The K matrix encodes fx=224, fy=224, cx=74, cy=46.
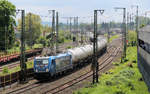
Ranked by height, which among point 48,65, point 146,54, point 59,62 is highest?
point 146,54

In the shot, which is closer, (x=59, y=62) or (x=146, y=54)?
(x=146, y=54)

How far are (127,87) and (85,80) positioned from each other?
7606 mm

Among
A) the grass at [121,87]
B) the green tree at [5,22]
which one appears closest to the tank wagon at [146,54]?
the grass at [121,87]

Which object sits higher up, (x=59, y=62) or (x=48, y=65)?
(x=59, y=62)

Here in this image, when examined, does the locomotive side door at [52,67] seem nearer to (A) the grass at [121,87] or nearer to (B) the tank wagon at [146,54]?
(A) the grass at [121,87]

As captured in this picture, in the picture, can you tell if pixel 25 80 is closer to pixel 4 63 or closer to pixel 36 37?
pixel 4 63

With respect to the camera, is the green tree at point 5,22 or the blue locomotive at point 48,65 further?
the green tree at point 5,22

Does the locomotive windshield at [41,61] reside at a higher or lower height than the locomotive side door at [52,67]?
higher

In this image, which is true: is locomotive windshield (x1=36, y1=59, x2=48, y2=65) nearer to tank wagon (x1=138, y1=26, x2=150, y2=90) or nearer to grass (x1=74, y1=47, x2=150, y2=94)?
grass (x1=74, y1=47, x2=150, y2=94)

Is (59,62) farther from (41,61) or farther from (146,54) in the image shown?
(146,54)

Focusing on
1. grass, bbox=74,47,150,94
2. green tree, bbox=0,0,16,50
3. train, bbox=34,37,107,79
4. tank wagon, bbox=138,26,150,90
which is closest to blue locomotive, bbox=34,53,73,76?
train, bbox=34,37,107,79

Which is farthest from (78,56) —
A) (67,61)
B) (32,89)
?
(32,89)

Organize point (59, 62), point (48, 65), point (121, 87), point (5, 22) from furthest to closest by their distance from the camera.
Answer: point (5, 22)
point (59, 62)
point (48, 65)
point (121, 87)

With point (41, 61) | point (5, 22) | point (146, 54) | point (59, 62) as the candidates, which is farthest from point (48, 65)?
point (5, 22)
